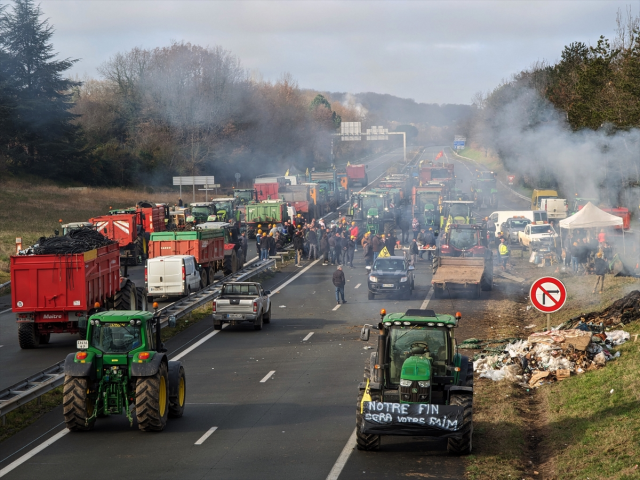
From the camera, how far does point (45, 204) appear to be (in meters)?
62.6

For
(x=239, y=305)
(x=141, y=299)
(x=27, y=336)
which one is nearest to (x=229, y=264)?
(x=141, y=299)

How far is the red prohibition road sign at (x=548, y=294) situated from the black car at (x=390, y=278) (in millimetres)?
14561

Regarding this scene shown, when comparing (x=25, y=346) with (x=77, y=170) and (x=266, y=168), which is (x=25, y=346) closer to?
(x=77, y=170)

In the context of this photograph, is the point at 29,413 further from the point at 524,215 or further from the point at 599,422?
the point at 524,215

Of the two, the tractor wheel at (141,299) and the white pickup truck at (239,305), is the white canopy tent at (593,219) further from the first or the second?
the tractor wheel at (141,299)

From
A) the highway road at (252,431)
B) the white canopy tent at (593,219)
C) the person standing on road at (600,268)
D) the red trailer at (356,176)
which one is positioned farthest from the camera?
the red trailer at (356,176)

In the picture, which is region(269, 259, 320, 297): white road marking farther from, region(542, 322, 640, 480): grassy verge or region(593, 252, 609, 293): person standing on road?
region(542, 322, 640, 480): grassy verge

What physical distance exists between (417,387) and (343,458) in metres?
1.72

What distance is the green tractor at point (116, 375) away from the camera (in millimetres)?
14094

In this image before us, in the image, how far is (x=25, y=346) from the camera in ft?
76.1

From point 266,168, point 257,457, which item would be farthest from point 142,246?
point 266,168

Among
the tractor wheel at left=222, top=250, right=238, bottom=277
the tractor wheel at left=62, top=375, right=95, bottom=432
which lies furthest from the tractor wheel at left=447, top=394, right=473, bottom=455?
the tractor wheel at left=222, top=250, right=238, bottom=277

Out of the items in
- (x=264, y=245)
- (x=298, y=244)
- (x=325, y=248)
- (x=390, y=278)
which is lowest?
(x=390, y=278)

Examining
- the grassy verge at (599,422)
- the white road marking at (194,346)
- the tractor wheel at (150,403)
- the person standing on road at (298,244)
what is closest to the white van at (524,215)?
the person standing on road at (298,244)
